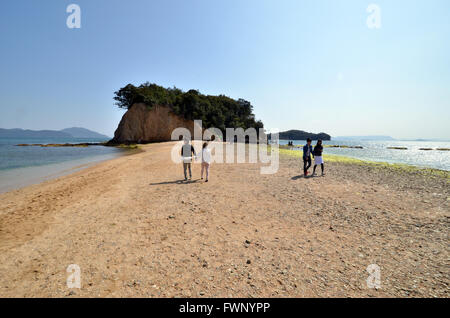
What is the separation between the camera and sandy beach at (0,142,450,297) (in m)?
3.09

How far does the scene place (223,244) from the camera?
4344 millimetres

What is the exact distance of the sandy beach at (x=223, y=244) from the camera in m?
3.09

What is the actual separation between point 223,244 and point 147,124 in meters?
53.7

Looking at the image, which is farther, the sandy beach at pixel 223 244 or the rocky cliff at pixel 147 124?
the rocky cliff at pixel 147 124

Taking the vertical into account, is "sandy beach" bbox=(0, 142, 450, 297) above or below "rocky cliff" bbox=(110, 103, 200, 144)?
below

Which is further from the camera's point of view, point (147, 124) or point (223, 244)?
point (147, 124)

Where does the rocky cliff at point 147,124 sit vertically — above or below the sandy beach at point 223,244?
above

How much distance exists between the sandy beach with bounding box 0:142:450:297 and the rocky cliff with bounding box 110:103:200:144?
152 ft

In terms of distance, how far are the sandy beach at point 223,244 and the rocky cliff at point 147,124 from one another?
46.5 meters

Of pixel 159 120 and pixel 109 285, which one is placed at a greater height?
pixel 159 120
